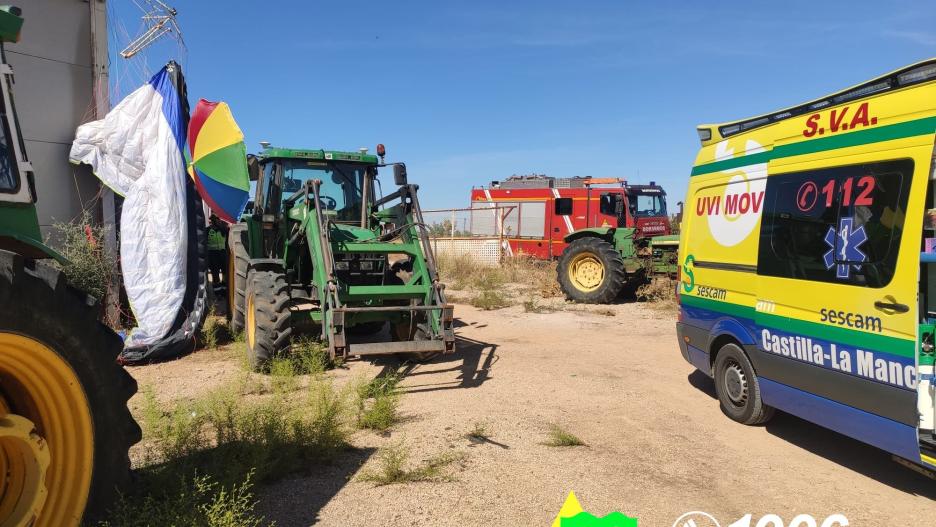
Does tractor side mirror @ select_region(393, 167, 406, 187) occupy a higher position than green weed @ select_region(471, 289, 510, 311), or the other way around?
tractor side mirror @ select_region(393, 167, 406, 187)

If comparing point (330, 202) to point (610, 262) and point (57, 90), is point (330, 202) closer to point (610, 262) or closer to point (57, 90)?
point (57, 90)

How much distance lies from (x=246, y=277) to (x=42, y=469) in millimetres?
5376

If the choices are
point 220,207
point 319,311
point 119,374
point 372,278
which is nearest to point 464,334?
point 372,278

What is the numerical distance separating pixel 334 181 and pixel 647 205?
33.8 ft

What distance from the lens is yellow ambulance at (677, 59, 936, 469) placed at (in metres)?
3.53

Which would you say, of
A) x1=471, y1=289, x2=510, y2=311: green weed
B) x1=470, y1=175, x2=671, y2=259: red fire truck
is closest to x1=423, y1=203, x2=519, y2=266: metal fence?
A: x1=470, y1=175, x2=671, y2=259: red fire truck

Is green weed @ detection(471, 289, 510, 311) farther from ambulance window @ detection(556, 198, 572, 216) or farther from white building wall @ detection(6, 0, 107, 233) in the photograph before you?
white building wall @ detection(6, 0, 107, 233)

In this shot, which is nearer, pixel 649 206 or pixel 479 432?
pixel 479 432

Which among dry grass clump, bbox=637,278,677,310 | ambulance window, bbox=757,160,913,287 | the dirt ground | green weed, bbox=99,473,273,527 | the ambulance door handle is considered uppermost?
ambulance window, bbox=757,160,913,287

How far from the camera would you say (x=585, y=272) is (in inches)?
513

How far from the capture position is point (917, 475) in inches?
164

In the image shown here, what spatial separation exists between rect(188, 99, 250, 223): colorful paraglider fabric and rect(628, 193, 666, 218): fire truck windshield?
34.1 feet

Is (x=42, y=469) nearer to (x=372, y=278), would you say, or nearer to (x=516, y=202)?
(x=372, y=278)

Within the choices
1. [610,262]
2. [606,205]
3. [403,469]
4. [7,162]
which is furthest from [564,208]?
[7,162]
